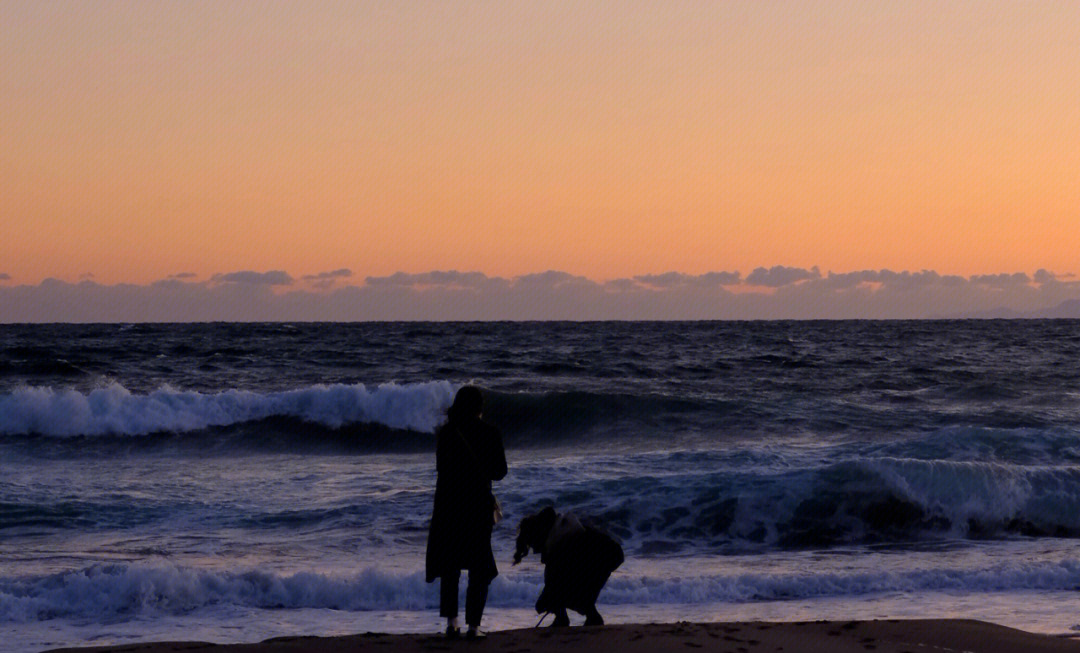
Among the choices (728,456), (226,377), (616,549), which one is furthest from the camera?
(226,377)

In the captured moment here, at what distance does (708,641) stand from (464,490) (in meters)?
1.82

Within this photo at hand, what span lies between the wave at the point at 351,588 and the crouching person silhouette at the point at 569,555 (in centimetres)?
197

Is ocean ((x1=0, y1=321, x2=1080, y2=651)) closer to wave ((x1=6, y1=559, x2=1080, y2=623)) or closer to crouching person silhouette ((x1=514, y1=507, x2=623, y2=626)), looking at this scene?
wave ((x1=6, y1=559, x2=1080, y2=623))

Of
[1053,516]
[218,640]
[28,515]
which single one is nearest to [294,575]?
[218,640]

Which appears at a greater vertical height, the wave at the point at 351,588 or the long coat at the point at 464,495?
the long coat at the point at 464,495

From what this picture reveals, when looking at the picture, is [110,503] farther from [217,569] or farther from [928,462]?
[928,462]

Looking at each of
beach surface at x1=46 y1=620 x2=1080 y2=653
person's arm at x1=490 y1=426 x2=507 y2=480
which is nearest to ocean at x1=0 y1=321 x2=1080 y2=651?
beach surface at x1=46 y1=620 x2=1080 y2=653

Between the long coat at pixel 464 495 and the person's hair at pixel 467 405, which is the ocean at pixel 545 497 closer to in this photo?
the long coat at pixel 464 495

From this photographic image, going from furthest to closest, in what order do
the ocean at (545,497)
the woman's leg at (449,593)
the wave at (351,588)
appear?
the ocean at (545,497)
the wave at (351,588)
the woman's leg at (449,593)

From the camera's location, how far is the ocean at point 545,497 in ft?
30.3

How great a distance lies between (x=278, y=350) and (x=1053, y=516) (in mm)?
29763

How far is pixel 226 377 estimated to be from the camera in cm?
2950

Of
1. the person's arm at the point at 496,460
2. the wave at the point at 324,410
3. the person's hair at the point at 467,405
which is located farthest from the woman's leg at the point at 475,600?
the wave at the point at 324,410

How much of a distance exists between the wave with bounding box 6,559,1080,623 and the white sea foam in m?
12.0
